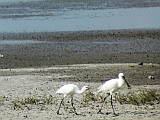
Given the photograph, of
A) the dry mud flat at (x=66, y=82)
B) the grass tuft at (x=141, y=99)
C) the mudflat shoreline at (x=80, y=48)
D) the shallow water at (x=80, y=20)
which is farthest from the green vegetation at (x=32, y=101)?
the shallow water at (x=80, y=20)

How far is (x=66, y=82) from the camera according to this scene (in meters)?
18.7

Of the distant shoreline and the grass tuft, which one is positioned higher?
the distant shoreline

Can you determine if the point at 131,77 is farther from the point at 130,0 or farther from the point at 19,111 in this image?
the point at 130,0

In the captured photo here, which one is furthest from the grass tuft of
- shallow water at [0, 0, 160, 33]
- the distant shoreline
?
shallow water at [0, 0, 160, 33]

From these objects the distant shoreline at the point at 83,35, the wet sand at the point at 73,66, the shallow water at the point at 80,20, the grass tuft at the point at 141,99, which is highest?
the shallow water at the point at 80,20

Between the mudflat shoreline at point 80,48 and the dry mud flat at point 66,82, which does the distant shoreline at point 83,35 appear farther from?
the dry mud flat at point 66,82

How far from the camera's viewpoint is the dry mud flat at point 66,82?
1365 cm

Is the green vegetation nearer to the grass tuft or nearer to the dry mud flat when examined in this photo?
the dry mud flat

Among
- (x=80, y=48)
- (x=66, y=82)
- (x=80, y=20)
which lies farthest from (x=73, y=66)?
(x=80, y=20)

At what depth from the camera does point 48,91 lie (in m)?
17.1

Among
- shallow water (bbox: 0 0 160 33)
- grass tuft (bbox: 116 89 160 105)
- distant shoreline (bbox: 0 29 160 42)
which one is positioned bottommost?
grass tuft (bbox: 116 89 160 105)

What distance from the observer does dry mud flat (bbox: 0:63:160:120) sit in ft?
44.8

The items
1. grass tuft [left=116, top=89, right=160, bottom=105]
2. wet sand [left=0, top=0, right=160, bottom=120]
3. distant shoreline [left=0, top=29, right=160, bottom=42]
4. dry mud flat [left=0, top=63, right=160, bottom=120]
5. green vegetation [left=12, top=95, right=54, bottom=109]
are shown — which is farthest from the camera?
distant shoreline [left=0, top=29, right=160, bottom=42]

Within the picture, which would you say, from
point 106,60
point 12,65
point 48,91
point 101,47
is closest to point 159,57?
point 106,60
